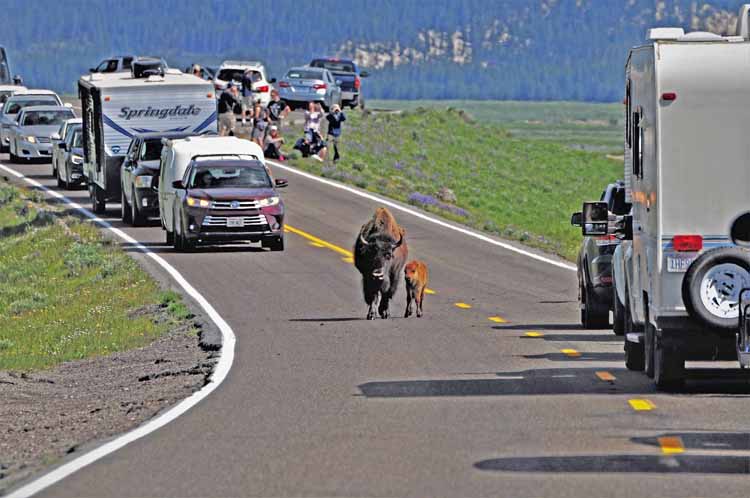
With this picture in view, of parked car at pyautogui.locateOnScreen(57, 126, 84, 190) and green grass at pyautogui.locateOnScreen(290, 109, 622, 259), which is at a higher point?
parked car at pyautogui.locateOnScreen(57, 126, 84, 190)

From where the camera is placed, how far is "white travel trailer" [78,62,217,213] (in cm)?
4175

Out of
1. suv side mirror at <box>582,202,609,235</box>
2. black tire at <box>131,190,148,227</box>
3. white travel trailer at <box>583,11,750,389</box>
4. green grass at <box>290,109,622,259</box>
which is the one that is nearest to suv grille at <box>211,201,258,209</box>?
black tire at <box>131,190,148,227</box>

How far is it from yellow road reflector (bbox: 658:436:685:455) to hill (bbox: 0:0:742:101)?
10603 centimetres

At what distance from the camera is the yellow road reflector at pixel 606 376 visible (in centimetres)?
1703

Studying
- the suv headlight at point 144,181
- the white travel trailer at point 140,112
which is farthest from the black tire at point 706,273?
the white travel trailer at point 140,112

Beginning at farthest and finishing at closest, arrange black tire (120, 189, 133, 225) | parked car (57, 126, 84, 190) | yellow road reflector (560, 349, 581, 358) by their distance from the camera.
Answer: parked car (57, 126, 84, 190)
black tire (120, 189, 133, 225)
yellow road reflector (560, 349, 581, 358)

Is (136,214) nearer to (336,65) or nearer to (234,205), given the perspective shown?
(234,205)

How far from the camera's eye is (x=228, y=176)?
34812mm

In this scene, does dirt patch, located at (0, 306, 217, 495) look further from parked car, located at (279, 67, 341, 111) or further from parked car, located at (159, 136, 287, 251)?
parked car, located at (279, 67, 341, 111)

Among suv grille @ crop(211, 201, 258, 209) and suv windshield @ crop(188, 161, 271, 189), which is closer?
suv grille @ crop(211, 201, 258, 209)

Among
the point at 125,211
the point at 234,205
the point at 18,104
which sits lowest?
the point at 125,211

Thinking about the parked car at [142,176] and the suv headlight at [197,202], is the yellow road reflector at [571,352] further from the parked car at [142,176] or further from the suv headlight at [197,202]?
the parked car at [142,176]

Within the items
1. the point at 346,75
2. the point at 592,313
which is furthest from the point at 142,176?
the point at 346,75

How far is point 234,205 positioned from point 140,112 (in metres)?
8.89
